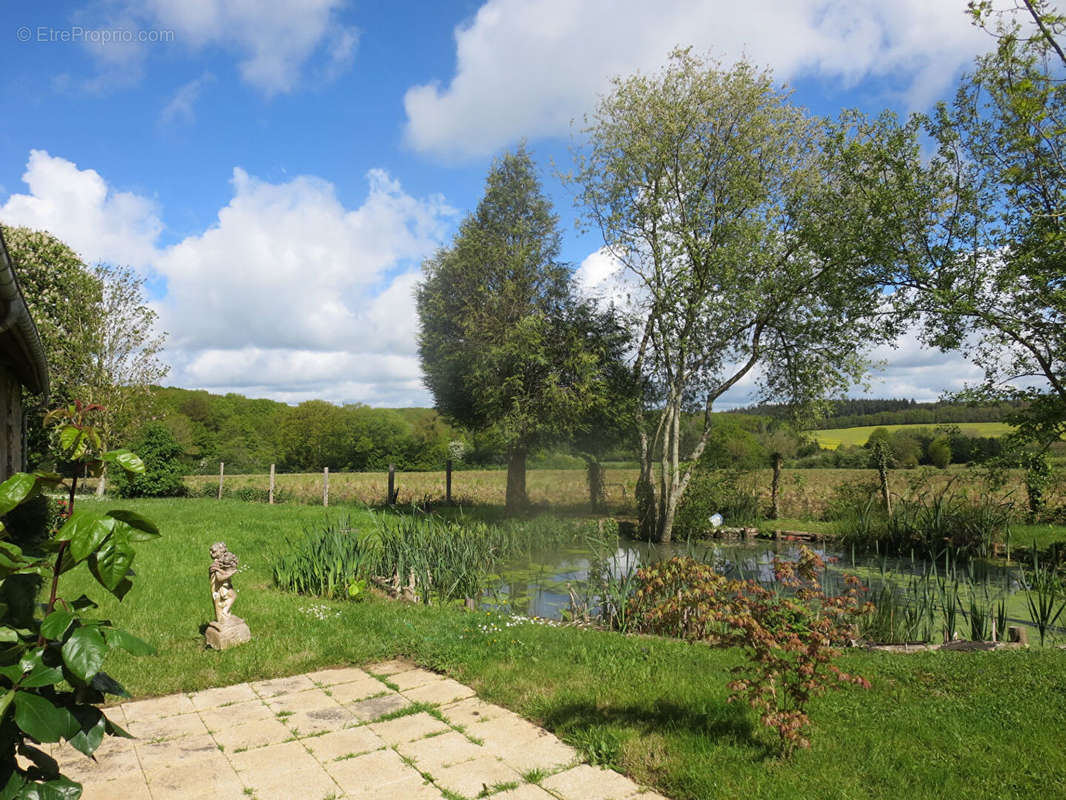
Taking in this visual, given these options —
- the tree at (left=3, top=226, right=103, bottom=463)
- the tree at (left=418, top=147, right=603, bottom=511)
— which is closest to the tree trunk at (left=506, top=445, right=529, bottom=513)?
the tree at (left=418, top=147, right=603, bottom=511)

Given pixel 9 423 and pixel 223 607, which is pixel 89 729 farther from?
pixel 9 423

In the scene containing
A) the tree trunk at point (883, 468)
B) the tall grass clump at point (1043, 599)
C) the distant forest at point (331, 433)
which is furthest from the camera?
the distant forest at point (331, 433)

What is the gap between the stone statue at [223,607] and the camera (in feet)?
18.0

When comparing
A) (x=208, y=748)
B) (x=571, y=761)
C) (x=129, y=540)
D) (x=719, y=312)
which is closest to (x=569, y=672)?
(x=571, y=761)

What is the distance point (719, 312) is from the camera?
1409 centimetres

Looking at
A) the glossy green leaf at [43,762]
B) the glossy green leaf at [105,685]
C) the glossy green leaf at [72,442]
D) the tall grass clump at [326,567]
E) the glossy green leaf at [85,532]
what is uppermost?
the glossy green leaf at [72,442]

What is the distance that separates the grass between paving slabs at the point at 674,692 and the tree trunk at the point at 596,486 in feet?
42.0

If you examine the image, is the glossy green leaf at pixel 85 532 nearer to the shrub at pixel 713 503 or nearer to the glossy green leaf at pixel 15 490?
the glossy green leaf at pixel 15 490

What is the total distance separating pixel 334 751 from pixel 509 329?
13561 millimetres

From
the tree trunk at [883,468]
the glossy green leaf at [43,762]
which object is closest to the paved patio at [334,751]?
the glossy green leaf at [43,762]

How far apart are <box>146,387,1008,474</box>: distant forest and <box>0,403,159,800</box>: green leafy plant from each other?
19785mm

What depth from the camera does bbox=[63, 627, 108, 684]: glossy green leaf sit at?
4.55ft

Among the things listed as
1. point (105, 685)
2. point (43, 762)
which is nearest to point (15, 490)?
point (105, 685)

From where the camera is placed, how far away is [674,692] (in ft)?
14.0
